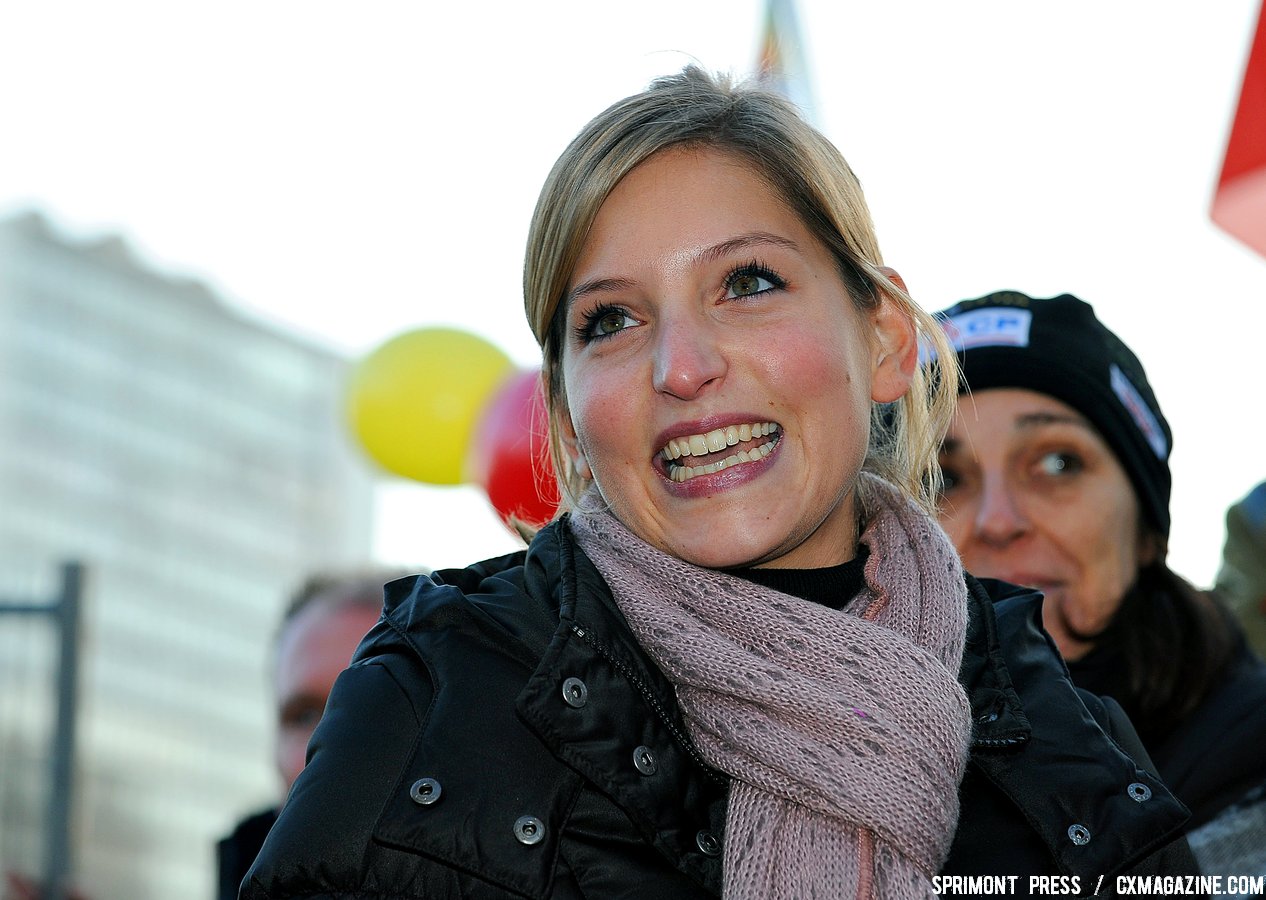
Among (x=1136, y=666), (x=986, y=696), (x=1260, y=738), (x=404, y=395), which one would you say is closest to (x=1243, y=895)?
(x=1260, y=738)

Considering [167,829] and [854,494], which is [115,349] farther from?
[854,494]

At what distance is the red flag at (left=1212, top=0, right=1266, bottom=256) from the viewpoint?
3.33 meters

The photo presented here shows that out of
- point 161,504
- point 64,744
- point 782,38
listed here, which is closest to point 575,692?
point 64,744

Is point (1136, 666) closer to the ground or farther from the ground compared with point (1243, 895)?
farther from the ground

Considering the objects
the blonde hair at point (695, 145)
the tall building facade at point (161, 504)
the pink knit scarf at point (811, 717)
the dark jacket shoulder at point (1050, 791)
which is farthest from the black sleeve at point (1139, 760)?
the tall building facade at point (161, 504)

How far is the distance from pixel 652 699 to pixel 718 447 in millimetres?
353

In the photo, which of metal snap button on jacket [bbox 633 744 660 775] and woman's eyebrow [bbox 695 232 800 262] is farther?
woman's eyebrow [bbox 695 232 800 262]

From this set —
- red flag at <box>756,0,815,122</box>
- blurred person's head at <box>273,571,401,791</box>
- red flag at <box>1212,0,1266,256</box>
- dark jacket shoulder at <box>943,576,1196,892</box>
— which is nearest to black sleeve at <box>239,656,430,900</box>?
dark jacket shoulder at <box>943,576,1196,892</box>

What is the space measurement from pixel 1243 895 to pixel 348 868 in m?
1.61

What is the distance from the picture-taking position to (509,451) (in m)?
4.60

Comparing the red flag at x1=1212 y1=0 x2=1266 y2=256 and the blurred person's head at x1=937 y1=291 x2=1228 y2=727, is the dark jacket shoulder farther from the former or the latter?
the red flag at x1=1212 y1=0 x2=1266 y2=256

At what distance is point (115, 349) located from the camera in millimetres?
89062

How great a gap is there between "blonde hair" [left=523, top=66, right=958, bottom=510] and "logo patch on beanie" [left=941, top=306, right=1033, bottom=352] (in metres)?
0.77

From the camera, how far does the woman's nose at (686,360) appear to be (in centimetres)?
209
